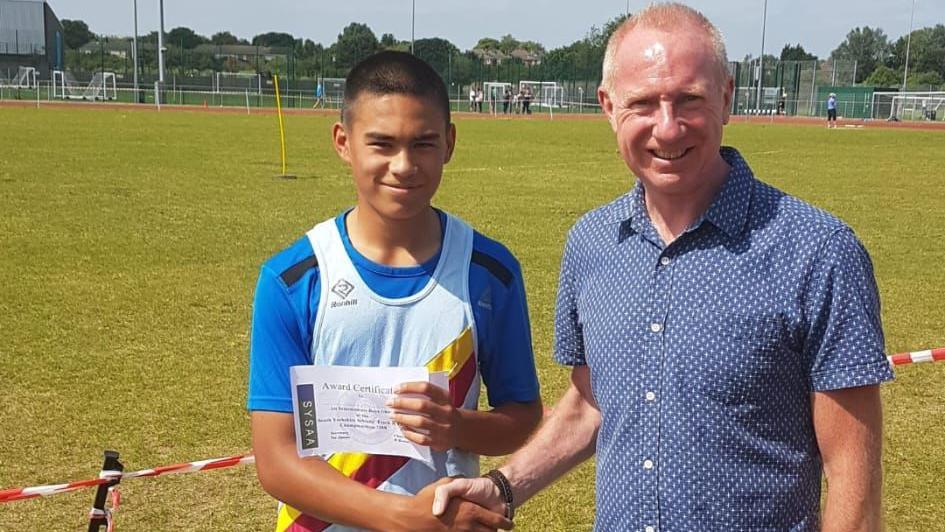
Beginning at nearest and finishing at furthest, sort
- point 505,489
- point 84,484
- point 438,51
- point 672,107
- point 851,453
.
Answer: point 851,453
point 672,107
point 505,489
point 84,484
point 438,51

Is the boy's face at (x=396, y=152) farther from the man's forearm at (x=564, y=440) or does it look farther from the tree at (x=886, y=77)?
the tree at (x=886, y=77)

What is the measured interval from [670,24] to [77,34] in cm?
15247

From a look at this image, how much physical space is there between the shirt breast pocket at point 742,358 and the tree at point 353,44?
77350 mm

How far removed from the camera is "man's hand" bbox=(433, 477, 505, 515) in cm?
221

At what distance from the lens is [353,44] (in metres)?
99.4

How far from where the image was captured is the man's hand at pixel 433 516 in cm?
221

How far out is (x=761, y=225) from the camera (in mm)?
2062

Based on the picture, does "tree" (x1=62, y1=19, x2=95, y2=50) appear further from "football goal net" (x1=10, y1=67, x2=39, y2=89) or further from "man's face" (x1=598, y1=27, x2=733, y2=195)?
"man's face" (x1=598, y1=27, x2=733, y2=195)

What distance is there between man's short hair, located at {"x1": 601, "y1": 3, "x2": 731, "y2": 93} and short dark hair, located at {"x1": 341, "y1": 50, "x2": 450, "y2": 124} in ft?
1.57

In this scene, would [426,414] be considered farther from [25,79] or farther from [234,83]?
[25,79]

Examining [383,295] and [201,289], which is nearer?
[383,295]

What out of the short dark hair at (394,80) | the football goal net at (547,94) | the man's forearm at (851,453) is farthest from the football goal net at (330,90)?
the man's forearm at (851,453)

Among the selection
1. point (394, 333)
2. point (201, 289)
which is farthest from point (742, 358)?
point (201, 289)

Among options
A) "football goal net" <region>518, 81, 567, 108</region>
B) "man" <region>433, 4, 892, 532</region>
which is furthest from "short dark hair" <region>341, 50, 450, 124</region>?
"football goal net" <region>518, 81, 567, 108</region>
